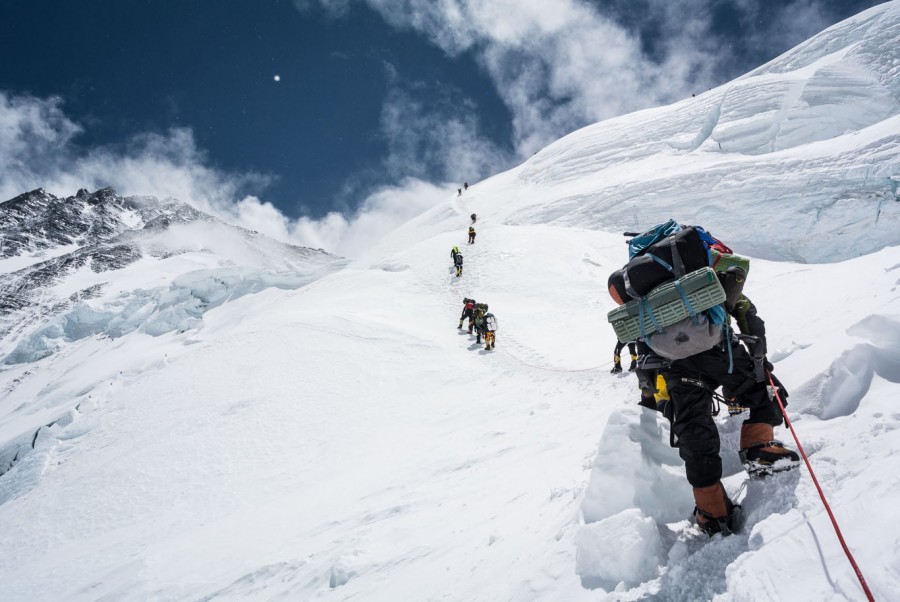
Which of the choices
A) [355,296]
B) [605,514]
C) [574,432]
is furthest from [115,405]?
[605,514]

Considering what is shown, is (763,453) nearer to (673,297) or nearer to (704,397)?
(704,397)

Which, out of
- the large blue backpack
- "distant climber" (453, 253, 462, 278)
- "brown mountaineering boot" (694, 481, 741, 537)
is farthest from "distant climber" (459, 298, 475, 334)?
"brown mountaineering boot" (694, 481, 741, 537)

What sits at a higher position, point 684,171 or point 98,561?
point 684,171

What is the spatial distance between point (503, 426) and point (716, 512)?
5.67 meters

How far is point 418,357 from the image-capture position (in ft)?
48.2

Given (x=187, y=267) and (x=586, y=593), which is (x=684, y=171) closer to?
(x=586, y=593)

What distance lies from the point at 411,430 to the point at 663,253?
7693 millimetres

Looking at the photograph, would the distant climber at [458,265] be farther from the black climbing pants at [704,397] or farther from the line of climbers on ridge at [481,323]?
the black climbing pants at [704,397]

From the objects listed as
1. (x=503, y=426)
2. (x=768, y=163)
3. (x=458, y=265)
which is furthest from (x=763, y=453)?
(x=768, y=163)

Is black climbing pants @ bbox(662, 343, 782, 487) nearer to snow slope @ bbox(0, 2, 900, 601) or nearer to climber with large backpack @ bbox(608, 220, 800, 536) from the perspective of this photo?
climber with large backpack @ bbox(608, 220, 800, 536)

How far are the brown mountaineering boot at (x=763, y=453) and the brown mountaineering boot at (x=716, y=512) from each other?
12.8 inches

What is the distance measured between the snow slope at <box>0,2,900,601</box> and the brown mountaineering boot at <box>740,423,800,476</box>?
3.5 inches

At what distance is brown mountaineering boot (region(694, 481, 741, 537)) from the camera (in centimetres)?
263

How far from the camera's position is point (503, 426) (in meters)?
8.16
